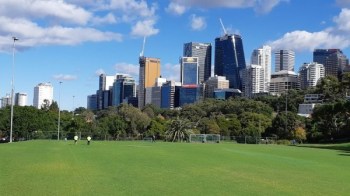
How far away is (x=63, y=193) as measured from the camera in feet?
43.9

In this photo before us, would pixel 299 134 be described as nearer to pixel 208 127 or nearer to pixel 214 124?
pixel 214 124

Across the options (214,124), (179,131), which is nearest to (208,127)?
(214,124)

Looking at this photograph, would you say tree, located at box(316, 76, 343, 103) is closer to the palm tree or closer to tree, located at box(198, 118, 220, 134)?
tree, located at box(198, 118, 220, 134)

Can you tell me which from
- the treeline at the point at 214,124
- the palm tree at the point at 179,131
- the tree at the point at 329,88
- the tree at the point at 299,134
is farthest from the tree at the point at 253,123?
the palm tree at the point at 179,131

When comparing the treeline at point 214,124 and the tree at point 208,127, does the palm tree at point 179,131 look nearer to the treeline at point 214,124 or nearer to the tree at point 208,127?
the treeline at point 214,124

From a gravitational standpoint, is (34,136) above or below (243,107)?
below

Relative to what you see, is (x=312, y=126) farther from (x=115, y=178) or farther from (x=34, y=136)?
(x=115, y=178)

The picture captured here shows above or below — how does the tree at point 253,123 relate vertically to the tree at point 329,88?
below

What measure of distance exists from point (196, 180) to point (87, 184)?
167 inches

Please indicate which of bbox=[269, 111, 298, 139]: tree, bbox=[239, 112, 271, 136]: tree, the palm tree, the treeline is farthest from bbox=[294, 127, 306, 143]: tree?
the palm tree

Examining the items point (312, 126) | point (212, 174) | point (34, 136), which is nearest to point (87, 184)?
point (212, 174)

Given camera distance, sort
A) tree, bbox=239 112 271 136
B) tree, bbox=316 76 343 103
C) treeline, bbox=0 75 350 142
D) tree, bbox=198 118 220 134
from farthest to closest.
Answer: tree, bbox=198 118 220 134 < tree, bbox=239 112 271 136 < tree, bbox=316 76 343 103 < treeline, bbox=0 75 350 142

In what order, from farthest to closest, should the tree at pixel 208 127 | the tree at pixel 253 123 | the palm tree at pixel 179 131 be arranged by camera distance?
the tree at pixel 208 127
the tree at pixel 253 123
the palm tree at pixel 179 131

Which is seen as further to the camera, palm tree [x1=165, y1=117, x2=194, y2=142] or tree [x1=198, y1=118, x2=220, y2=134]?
tree [x1=198, y1=118, x2=220, y2=134]
